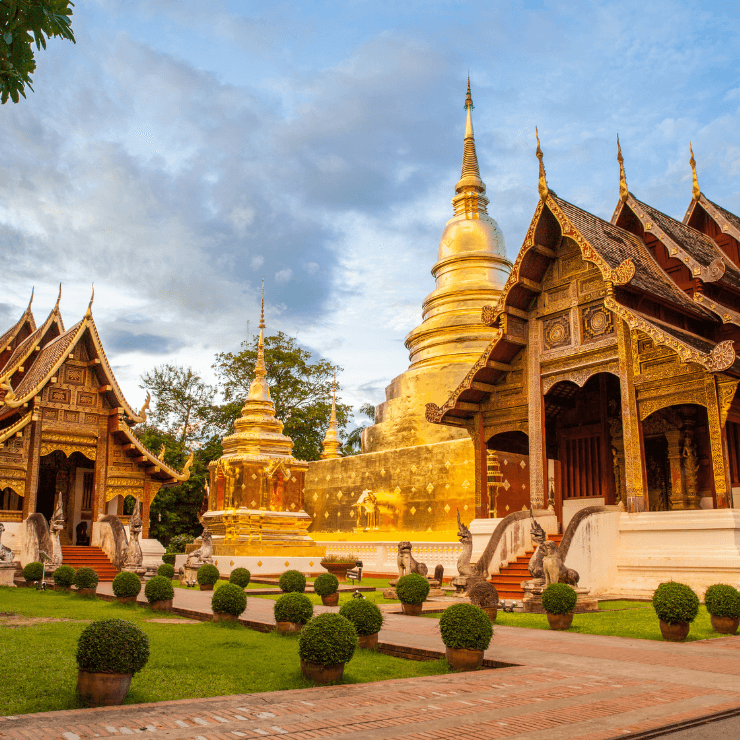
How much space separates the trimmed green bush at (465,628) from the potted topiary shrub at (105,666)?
280 cm

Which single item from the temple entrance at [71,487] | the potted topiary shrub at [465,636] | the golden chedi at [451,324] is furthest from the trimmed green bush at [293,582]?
the temple entrance at [71,487]

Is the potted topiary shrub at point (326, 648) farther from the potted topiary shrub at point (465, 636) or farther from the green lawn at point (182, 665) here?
the potted topiary shrub at point (465, 636)

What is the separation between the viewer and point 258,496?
950 inches

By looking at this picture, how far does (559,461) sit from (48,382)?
43.0 feet

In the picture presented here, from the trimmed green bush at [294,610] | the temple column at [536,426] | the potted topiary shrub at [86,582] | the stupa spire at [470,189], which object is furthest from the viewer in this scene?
the stupa spire at [470,189]

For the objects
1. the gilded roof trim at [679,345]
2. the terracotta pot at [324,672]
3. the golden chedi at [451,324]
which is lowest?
the terracotta pot at [324,672]

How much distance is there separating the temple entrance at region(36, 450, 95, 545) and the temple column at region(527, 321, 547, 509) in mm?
13679

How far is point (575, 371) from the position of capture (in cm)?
1519

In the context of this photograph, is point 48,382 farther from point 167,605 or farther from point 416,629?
point 416,629

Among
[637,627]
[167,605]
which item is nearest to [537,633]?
[637,627]

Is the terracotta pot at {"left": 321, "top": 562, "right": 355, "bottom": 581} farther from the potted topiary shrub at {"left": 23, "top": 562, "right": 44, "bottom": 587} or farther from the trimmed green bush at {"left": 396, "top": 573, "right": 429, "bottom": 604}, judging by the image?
the trimmed green bush at {"left": 396, "top": 573, "right": 429, "bottom": 604}

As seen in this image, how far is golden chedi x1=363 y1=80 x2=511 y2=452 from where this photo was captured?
81.1 feet

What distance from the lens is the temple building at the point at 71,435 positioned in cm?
1912

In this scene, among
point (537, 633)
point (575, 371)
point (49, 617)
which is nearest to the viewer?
point (537, 633)
